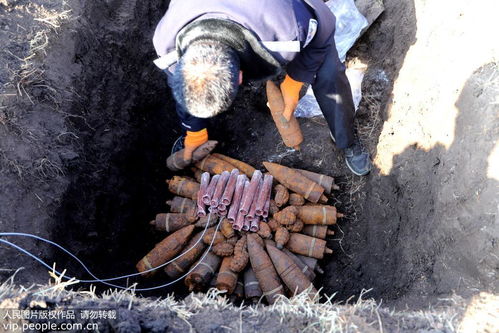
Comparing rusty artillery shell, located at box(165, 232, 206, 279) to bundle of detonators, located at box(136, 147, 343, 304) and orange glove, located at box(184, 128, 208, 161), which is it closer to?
bundle of detonators, located at box(136, 147, 343, 304)

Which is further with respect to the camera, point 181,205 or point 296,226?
point 181,205

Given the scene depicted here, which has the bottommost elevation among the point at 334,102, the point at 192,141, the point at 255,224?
the point at 255,224

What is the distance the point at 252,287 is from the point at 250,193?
3.06 feet

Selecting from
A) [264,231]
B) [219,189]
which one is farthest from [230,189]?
[264,231]

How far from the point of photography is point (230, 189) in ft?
13.8

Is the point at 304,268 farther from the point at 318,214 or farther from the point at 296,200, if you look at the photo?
the point at 296,200

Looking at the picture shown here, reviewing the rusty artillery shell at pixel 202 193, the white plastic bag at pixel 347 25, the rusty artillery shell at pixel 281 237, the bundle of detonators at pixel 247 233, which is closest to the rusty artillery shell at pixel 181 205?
the bundle of detonators at pixel 247 233

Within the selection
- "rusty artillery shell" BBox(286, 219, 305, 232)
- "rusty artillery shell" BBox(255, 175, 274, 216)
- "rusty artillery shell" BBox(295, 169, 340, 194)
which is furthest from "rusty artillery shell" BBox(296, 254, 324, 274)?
"rusty artillery shell" BBox(295, 169, 340, 194)

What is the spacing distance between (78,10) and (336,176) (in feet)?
10.8

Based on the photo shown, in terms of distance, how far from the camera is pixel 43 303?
2.39 meters

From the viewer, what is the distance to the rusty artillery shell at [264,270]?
381 cm

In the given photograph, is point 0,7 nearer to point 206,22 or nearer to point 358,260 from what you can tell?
point 206,22

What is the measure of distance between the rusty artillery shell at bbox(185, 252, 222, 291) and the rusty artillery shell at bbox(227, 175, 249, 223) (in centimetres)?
48

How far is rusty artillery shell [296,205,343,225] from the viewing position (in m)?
4.16
